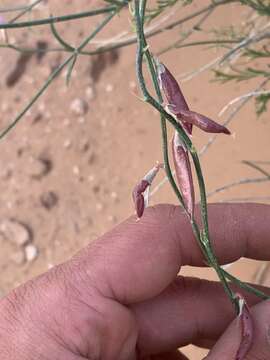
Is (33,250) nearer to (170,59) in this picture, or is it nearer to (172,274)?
(170,59)

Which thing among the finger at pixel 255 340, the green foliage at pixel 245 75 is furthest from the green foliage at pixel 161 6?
the finger at pixel 255 340

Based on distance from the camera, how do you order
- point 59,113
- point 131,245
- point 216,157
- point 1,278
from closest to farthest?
point 131,245 < point 216,157 < point 1,278 < point 59,113

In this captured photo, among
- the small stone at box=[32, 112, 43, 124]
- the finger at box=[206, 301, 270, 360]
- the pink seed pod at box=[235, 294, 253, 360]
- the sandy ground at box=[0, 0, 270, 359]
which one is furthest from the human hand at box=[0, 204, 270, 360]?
the small stone at box=[32, 112, 43, 124]

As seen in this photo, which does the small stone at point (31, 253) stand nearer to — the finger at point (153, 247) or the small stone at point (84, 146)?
the small stone at point (84, 146)

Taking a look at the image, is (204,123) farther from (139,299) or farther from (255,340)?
(139,299)

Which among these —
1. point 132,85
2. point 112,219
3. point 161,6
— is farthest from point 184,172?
point 132,85

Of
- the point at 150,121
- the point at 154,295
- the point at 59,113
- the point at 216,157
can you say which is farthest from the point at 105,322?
the point at 59,113
